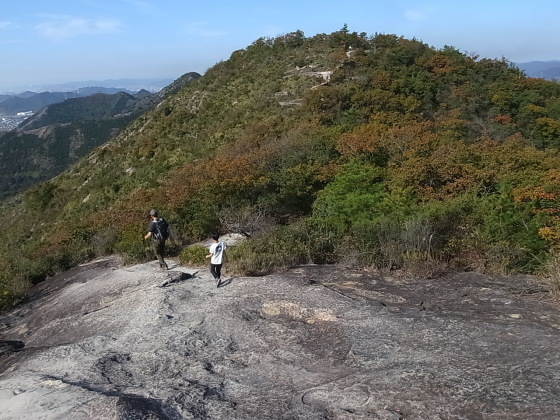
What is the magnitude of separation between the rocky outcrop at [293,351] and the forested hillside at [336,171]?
49.8 inches

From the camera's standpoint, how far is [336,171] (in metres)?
16.6

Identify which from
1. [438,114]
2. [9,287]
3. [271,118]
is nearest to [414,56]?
[438,114]

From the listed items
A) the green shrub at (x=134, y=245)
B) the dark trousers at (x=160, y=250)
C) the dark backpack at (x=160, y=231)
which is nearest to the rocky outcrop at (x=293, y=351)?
the dark trousers at (x=160, y=250)

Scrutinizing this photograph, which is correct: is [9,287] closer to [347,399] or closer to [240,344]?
[240,344]

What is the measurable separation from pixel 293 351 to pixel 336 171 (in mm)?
10827

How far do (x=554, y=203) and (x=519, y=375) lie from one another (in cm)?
681

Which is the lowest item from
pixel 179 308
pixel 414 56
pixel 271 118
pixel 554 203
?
pixel 179 308

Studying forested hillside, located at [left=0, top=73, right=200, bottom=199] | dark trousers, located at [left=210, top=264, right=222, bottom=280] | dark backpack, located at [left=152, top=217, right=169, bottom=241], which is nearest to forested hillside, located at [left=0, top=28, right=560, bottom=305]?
dark trousers, located at [left=210, top=264, right=222, bottom=280]

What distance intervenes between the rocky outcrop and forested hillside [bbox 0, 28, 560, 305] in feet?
4.15

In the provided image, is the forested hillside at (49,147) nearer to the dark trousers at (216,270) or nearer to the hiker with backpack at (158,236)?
the hiker with backpack at (158,236)

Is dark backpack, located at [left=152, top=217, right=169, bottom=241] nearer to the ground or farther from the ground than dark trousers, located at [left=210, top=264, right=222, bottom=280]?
farther from the ground

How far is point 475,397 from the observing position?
16.3ft

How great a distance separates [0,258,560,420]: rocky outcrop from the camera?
16.6 ft

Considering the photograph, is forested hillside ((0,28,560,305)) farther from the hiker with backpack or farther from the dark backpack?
the dark backpack
